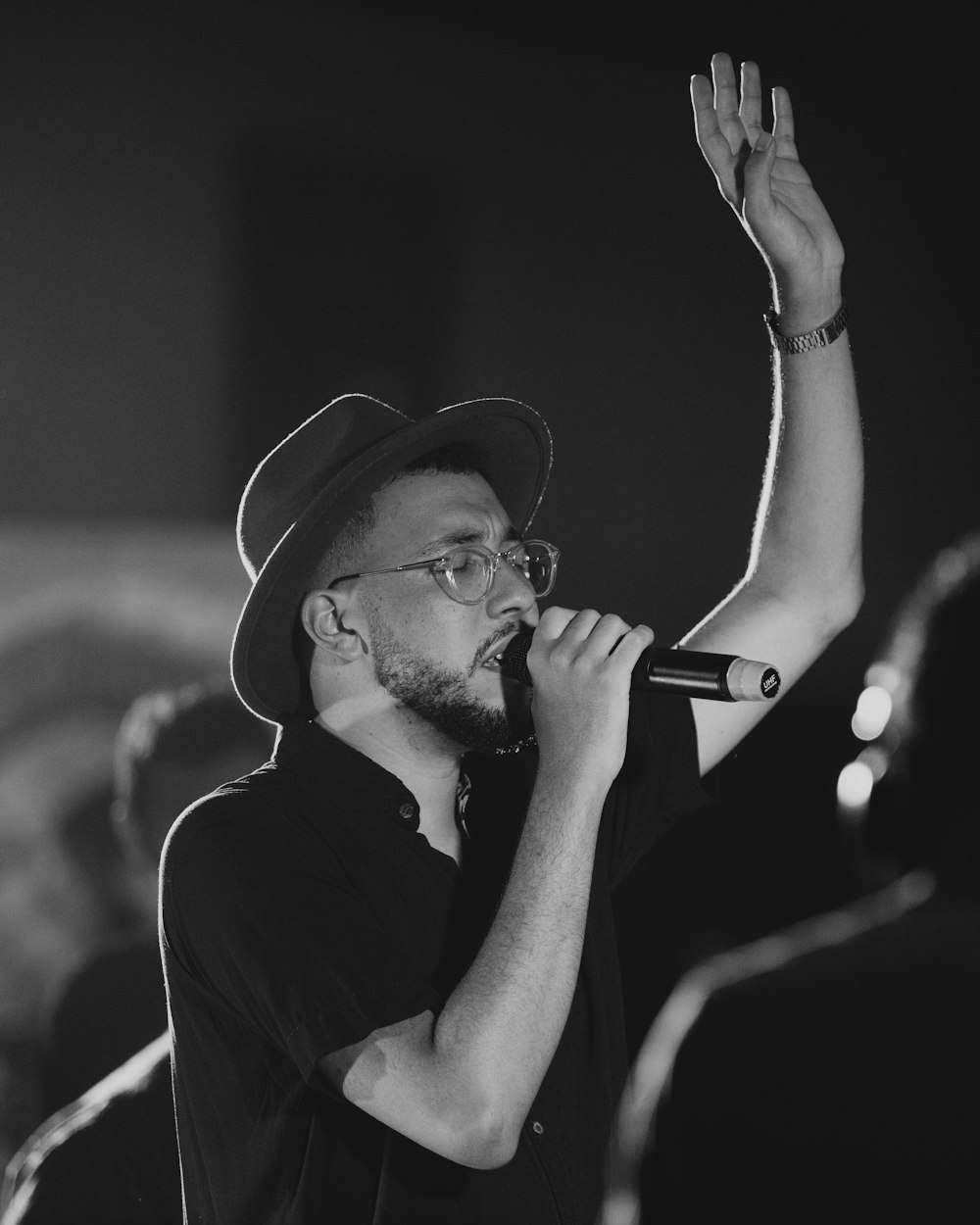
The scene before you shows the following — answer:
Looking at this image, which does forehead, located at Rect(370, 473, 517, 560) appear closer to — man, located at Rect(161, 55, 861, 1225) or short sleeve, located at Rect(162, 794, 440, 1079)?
man, located at Rect(161, 55, 861, 1225)

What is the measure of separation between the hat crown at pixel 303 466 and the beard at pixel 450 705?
23 centimetres

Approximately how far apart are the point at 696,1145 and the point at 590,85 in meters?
2.51

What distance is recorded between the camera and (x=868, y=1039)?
0.66 m

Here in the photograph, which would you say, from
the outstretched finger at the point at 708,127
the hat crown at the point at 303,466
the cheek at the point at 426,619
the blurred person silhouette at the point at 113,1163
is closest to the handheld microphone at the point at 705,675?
the cheek at the point at 426,619

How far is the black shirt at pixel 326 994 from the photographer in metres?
1.22

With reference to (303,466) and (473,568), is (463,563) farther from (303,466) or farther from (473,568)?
(303,466)

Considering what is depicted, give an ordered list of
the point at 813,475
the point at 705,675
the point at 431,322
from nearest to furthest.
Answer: the point at 705,675 → the point at 813,475 → the point at 431,322

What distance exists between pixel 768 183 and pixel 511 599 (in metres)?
0.58

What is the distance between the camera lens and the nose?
5.02 feet

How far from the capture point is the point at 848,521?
171 centimetres

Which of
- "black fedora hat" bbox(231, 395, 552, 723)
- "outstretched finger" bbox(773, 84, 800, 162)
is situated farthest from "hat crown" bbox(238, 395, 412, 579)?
"outstretched finger" bbox(773, 84, 800, 162)

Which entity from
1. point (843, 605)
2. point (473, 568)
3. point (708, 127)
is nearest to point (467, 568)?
point (473, 568)

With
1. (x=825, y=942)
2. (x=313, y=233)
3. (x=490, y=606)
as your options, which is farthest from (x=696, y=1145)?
(x=313, y=233)

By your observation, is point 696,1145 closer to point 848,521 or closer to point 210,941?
point 210,941
